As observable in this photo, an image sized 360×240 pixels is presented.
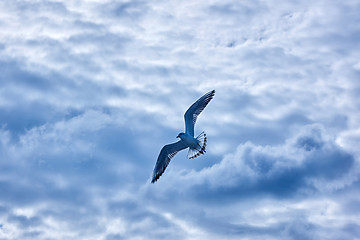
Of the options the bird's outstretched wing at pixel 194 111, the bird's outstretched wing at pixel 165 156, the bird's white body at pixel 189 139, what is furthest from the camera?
the bird's outstretched wing at pixel 165 156

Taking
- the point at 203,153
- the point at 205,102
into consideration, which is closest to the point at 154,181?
the point at 203,153

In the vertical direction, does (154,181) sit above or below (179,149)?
below

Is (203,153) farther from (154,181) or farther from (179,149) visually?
(154,181)

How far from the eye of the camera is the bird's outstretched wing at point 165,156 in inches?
1085

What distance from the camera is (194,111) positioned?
2753 centimetres

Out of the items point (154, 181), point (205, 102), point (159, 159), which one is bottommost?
point (154, 181)

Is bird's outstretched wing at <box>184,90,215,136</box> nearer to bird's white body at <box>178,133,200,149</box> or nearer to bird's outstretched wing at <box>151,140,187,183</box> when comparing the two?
bird's white body at <box>178,133,200,149</box>

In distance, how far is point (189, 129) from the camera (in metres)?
27.6

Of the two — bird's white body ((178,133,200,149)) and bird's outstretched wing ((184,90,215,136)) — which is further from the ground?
bird's outstretched wing ((184,90,215,136))

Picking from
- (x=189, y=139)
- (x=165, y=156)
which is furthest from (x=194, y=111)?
(x=165, y=156)

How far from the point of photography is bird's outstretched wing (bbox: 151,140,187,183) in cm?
2755

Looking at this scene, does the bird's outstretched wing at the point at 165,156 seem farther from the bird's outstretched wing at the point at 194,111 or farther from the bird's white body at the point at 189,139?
the bird's outstretched wing at the point at 194,111

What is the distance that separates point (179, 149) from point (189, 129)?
1727 millimetres

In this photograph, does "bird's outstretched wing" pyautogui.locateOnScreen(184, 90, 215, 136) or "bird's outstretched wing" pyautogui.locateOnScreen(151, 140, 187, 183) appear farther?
"bird's outstretched wing" pyautogui.locateOnScreen(151, 140, 187, 183)
